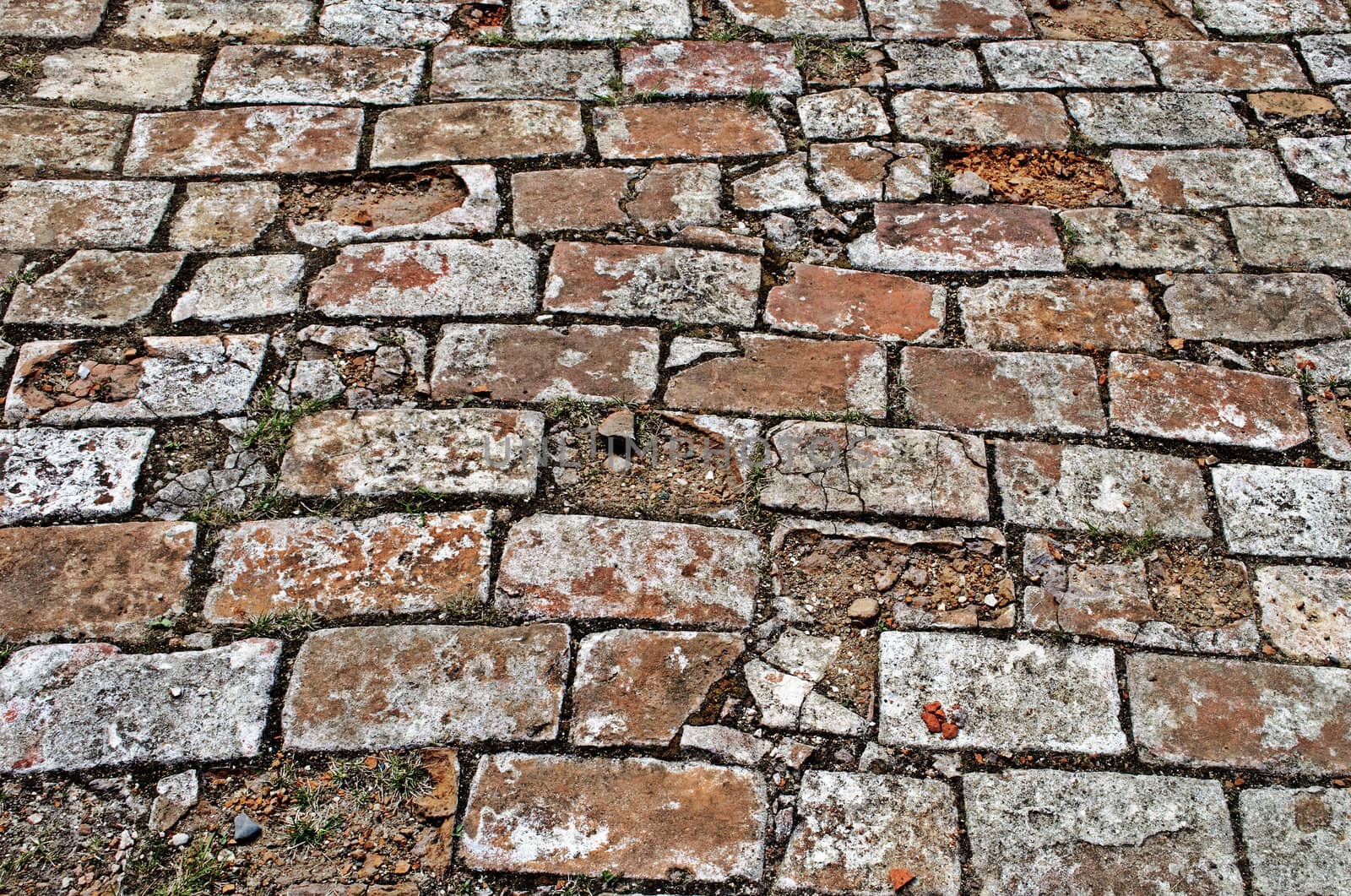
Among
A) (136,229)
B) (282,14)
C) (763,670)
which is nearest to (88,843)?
(763,670)

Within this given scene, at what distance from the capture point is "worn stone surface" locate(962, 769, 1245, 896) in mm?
1948

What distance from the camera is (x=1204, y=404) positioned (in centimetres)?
267

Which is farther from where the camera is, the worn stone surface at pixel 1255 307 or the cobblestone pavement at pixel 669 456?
the worn stone surface at pixel 1255 307

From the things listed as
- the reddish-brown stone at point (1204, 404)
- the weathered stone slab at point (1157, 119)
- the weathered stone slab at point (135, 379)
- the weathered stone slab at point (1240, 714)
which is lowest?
the weathered stone slab at point (1240, 714)

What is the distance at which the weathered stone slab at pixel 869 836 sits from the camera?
6.35 feet

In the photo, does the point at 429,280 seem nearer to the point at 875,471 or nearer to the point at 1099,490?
the point at 875,471

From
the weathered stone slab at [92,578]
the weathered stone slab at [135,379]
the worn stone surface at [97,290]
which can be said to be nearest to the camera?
the weathered stone slab at [92,578]

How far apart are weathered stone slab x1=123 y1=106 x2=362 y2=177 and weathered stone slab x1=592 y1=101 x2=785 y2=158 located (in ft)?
2.55

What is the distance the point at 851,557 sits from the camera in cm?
238

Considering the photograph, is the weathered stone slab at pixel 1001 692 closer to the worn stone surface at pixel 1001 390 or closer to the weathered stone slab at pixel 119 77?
the worn stone surface at pixel 1001 390

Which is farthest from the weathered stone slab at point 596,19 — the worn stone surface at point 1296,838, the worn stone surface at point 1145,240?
the worn stone surface at point 1296,838

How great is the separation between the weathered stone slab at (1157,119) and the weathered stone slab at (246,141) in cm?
231

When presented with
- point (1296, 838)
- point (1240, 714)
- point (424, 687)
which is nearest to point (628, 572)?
point (424, 687)

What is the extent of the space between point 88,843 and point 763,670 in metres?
1.29
